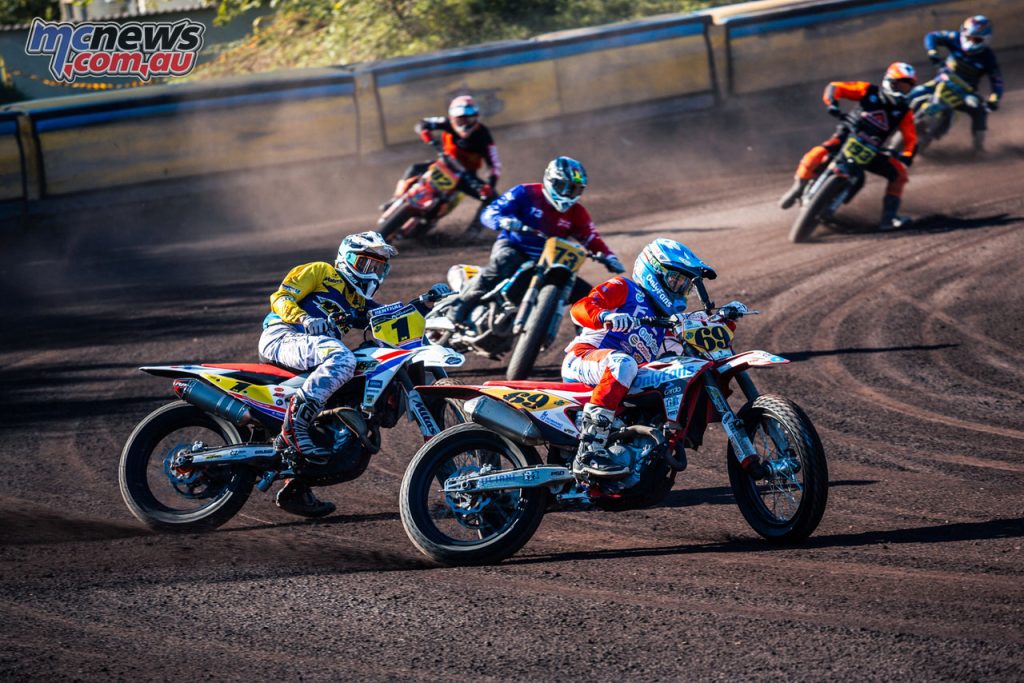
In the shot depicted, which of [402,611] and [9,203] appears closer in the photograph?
[402,611]

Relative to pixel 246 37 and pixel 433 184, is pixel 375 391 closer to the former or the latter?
pixel 433 184

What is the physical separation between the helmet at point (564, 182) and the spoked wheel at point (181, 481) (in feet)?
13.8

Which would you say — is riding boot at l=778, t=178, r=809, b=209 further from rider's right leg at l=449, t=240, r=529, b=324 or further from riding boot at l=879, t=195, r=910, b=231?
rider's right leg at l=449, t=240, r=529, b=324

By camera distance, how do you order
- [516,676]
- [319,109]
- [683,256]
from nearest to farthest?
[516,676], [683,256], [319,109]

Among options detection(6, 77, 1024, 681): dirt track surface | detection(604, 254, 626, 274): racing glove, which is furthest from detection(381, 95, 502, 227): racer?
detection(604, 254, 626, 274): racing glove

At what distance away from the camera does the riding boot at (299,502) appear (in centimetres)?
746

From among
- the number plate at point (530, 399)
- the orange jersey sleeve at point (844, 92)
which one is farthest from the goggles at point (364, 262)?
the orange jersey sleeve at point (844, 92)

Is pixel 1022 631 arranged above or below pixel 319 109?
below

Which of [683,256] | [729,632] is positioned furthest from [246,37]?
[729,632]

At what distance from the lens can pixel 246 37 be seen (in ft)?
94.7

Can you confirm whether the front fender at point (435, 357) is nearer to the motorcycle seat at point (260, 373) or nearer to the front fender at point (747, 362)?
the motorcycle seat at point (260, 373)

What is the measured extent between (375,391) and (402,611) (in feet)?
5.74

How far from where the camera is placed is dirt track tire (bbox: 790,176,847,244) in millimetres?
14281

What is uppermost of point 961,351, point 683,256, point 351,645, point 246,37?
point 246,37
